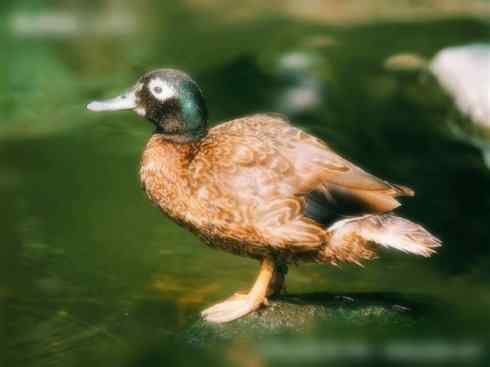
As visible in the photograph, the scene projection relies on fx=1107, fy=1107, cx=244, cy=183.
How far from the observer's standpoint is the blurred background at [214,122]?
19.3 feet

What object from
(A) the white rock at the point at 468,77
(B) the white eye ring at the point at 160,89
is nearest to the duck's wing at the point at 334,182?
(B) the white eye ring at the point at 160,89

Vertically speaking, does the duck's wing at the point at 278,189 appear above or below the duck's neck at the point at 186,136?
below

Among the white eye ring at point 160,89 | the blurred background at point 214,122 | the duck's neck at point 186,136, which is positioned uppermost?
the white eye ring at point 160,89

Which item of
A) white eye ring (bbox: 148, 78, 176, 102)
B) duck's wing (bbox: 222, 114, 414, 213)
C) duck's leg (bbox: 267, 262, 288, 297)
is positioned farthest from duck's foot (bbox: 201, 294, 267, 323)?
white eye ring (bbox: 148, 78, 176, 102)

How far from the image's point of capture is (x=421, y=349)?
5457 mm

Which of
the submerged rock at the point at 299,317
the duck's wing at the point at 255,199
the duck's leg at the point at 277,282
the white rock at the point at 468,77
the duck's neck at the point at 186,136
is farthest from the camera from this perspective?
the white rock at the point at 468,77

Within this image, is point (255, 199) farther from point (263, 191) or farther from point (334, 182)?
point (334, 182)

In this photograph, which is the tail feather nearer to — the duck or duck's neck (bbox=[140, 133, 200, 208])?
the duck

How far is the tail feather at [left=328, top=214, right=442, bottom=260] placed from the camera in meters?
5.55

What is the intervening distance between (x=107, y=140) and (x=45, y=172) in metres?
0.87

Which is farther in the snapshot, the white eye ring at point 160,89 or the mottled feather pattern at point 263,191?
the white eye ring at point 160,89

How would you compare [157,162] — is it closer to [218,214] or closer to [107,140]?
[218,214]

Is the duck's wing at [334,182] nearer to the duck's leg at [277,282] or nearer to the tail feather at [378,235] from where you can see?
the tail feather at [378,235]

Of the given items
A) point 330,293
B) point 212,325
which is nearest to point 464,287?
point 330,293
